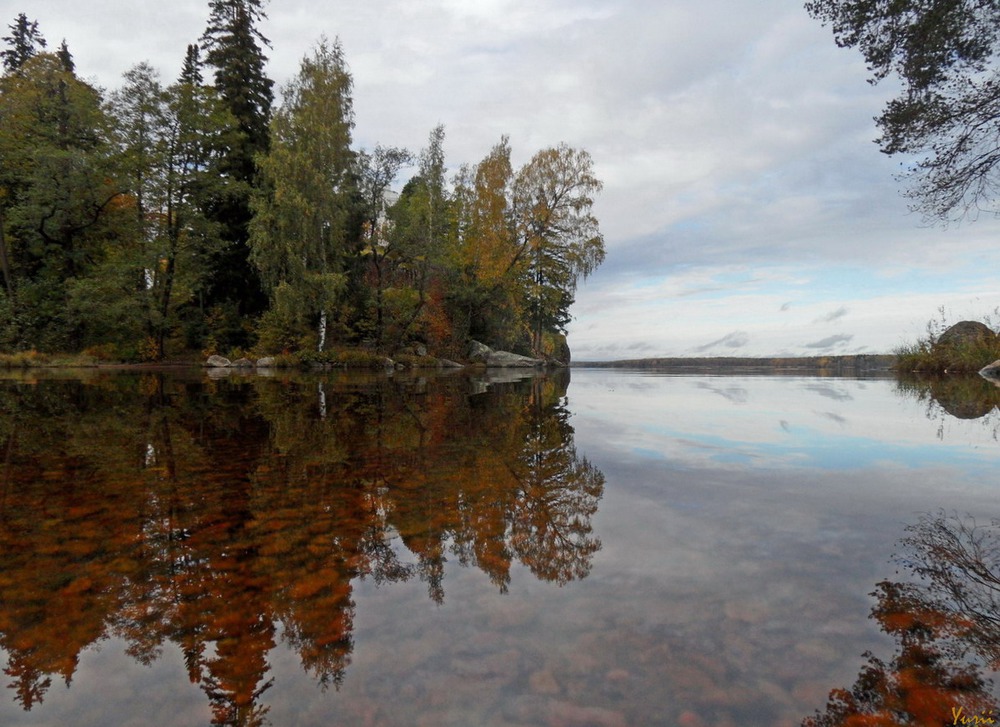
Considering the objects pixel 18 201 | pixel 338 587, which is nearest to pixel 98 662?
pixel 338 587

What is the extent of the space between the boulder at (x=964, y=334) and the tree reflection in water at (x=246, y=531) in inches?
762

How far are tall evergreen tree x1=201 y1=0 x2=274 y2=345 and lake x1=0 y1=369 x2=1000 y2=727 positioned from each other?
1047 inches

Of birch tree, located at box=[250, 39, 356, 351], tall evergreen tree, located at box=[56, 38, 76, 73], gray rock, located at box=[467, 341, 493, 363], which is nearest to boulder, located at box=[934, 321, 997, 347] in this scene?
gray rock, located at box=[467, 341, 493, 363]

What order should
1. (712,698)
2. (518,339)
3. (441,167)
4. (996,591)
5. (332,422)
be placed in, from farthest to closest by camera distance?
(518,339)
(441,167)
(332,422)
(996,591)
(712,698)

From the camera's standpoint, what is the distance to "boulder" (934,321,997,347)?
18047 millimetres

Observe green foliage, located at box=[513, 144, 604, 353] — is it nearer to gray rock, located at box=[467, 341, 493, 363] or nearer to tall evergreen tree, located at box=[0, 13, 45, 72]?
gray rock, located at box=[467, 341, 493, 363]

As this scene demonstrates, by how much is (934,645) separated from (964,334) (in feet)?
74.1

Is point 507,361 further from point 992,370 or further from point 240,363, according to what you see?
point 992,370

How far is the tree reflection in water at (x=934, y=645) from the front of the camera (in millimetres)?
1495

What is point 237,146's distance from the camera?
29.1 meters

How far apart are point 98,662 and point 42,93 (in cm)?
3678

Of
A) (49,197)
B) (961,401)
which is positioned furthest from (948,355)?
(49,197)

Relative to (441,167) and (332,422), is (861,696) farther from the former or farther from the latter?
(441,167)

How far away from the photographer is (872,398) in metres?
11.4
